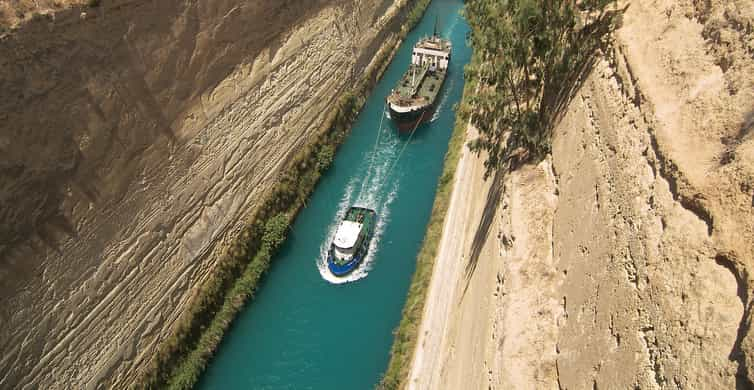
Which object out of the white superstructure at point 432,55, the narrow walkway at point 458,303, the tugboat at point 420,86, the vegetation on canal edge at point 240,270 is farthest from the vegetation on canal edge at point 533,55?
the white superstructure at point 432,55

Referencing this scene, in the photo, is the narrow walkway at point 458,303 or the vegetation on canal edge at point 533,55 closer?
the narrow walkway at point 458,303

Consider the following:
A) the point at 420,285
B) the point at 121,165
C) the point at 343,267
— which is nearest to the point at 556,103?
the point at 420,285

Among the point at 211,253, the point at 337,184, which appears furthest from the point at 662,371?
the point at 337,184

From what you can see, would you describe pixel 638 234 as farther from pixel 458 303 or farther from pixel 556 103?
pixel 458 303

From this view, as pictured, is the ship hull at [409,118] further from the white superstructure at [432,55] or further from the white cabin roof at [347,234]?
the white cabin roof at [347,234]

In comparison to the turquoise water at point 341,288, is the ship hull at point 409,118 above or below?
above

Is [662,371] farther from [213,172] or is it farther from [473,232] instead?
[213,172]
